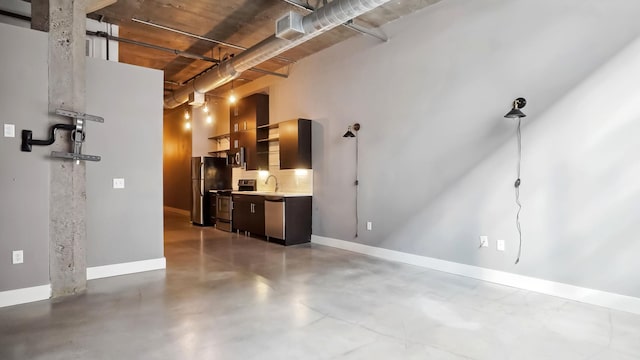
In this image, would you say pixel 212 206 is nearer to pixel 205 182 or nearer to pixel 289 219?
pixel 205 182

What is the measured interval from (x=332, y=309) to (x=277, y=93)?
5252 millimetres

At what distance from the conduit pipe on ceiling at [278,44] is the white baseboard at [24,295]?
152 inches

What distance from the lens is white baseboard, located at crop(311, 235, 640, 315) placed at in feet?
10.8

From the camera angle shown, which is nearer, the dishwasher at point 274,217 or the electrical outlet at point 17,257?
the electrical outlet at point 17,257

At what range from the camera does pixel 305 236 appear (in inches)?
258

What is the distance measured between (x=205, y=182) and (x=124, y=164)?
4.55m

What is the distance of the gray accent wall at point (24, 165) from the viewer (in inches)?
135

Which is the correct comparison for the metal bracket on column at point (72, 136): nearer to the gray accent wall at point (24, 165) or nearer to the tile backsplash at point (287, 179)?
the gray accent wall at point (24, 165)

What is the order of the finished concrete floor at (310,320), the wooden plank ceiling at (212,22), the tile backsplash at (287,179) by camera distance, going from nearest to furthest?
the finished concrete floor at (310,320)
the wooden plank ceiling at (212,22)
the tile backsplash at (287,179)

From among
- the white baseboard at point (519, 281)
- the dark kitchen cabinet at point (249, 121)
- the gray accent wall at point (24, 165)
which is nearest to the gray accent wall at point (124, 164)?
the gray accent wall at point (24, 165)

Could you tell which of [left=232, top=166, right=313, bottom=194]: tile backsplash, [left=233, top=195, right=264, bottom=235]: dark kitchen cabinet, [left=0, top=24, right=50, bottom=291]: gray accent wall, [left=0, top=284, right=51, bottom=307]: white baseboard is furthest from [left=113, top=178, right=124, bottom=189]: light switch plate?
[left=232, top=166, right=313, bottom=194]: tile backsplash

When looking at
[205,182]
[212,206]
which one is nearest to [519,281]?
[212,206]

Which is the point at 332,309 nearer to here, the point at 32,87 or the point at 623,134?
the point at 623,134

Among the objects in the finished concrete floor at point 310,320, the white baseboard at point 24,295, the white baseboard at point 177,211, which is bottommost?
the finished concrete floor at point 310,320
